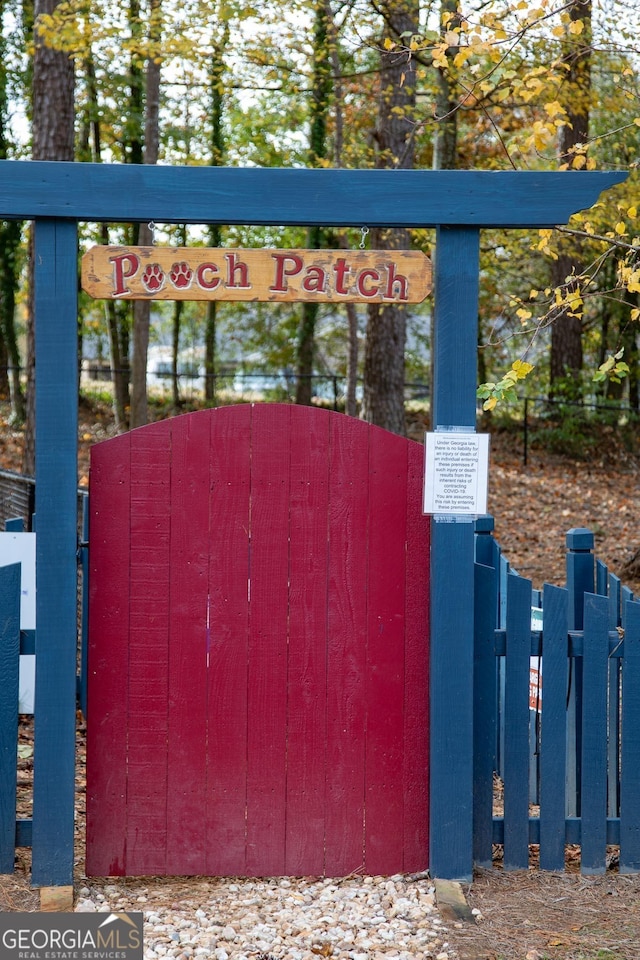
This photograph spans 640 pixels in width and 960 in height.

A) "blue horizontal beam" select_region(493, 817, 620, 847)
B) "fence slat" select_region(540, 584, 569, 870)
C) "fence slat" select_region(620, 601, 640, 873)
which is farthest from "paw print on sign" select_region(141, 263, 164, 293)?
"blue horizontal beam" select_region(493, 817, 620, 847)

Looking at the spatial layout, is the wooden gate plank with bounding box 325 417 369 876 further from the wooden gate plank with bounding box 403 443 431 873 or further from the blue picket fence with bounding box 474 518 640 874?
the blue picket fence with bounding box 474 518 640 874

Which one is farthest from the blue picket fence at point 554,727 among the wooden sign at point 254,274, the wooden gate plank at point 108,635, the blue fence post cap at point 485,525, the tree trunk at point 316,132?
the tree trunk at point 316,132

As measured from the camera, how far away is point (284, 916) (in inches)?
148

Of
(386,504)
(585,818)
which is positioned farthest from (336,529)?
(585,818)

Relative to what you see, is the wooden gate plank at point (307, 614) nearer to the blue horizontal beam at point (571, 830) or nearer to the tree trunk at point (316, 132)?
the blue horizontal beam at point (571, 830)

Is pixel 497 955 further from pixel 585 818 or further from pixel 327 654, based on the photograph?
pixel 327 654

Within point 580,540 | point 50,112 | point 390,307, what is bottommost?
point 580,540

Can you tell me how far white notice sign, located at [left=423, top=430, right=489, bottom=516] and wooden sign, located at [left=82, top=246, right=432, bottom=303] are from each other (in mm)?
595

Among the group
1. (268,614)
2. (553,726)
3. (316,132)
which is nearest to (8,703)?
(268,614)

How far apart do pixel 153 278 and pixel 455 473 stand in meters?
1.43

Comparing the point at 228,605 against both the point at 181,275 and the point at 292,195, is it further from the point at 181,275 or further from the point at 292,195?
the point at 292,195

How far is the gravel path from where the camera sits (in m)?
3.52

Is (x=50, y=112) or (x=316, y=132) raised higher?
(x=316, y=132)

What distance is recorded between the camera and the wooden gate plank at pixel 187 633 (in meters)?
4.03
